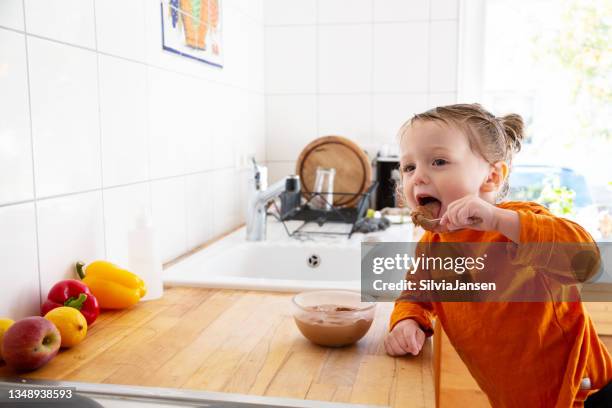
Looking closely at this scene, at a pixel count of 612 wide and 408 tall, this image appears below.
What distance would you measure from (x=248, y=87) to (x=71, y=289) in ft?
4.73

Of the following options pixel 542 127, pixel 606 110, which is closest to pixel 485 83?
pixel 542 127

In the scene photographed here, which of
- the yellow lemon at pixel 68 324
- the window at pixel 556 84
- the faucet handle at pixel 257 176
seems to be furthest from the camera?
the window at pixel 556 84

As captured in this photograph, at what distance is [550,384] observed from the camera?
1.02 metres

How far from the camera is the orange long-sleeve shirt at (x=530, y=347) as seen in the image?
39.3 inches

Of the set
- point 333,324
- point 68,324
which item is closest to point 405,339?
point 333,324

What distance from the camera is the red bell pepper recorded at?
3.38ft

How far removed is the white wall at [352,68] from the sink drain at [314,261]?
2.81 feet

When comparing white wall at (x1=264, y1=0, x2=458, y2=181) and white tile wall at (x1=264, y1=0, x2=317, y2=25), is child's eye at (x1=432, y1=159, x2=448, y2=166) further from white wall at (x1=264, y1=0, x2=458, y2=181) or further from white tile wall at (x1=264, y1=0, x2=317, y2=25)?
white tile wall at (x1=264, y1=0, x2=317, y2=25)

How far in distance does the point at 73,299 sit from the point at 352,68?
5.92ft

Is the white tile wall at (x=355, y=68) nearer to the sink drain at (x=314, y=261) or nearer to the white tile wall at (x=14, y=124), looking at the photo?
the sink drain at (x=314, y=261)

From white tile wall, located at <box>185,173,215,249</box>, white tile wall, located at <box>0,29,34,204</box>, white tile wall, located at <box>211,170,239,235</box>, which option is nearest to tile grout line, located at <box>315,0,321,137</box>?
white tile wall, located at <box>211,170,239,235</box>

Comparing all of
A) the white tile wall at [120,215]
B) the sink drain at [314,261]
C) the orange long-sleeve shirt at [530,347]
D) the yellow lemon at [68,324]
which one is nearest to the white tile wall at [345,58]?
the sink drain at [314,261]

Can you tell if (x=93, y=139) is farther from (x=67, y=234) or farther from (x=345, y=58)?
(x=345, y=58)

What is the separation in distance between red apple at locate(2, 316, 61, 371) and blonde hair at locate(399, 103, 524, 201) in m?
0.69
